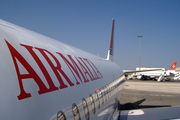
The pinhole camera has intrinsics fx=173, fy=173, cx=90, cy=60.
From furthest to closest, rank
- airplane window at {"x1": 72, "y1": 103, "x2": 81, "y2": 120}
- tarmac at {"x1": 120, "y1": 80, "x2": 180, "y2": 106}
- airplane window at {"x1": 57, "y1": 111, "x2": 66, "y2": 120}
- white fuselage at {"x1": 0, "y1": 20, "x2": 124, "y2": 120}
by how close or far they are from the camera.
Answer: tarmac at {"x1": 120, "y1": 80, "x2": 180, "y2": 106}
airplane window at {"x1": 72, "y1": 103, "x2": 81, "y2": 120}
airplane window at {"x1": 57, "y1": 111, "x2": 66, "y2": 120}
white fuselage at {"x1": 0, "y1": 20, "x2": 124, "y2": 120}

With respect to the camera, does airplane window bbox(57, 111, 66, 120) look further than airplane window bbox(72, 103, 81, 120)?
No

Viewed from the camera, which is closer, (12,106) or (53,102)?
(12,106)

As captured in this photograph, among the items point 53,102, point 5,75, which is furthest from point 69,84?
point 5,75

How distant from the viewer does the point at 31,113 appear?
161cm

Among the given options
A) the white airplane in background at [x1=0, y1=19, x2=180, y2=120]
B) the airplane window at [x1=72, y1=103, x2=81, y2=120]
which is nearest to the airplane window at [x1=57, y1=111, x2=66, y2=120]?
the white airplane in background at [x1=0, y1=19, x2=180, y2=120]

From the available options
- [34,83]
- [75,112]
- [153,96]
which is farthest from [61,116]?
[153,96]

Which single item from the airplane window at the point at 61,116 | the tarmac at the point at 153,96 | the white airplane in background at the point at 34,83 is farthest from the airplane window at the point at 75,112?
the tarmac at the point at 153,96

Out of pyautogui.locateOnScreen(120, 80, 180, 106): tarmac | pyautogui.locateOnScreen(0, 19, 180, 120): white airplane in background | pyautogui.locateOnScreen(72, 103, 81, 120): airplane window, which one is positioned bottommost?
pyautogui.locateOnScreen(120, 80, 180, 106): tarmac

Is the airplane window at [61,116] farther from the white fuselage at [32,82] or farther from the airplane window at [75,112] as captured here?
the airplane window at [75,112]

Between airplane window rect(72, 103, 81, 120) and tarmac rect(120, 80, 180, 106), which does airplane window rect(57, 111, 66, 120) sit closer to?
airplane window rect(72, 103, 81, 120)

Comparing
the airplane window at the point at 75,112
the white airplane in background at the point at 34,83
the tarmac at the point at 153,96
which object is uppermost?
the white airplane in background at the point at 34,83

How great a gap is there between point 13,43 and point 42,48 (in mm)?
599

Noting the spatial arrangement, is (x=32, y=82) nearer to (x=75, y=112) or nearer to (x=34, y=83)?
(x=34, y=83)

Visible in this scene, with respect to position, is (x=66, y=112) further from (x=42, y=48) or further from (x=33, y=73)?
(x=42, y=48)
